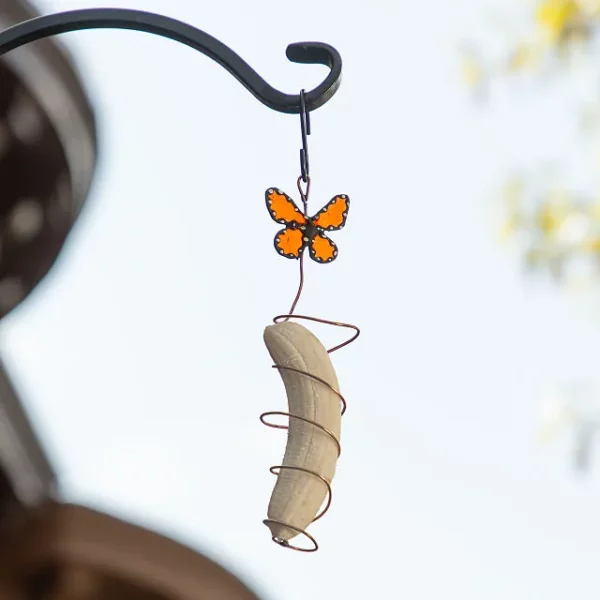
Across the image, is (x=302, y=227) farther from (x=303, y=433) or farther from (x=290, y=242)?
(x=303, y=433)

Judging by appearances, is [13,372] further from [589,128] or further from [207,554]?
[589,128]

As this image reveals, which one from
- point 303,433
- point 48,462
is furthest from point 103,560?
point 303,433

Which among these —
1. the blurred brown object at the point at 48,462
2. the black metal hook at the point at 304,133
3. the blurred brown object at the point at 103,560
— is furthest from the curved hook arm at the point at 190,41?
the blurred brown object at the point at 103,560

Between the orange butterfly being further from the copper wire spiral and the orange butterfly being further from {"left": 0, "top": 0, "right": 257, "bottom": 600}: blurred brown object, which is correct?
{"left": 0, "top": 0, "right": 257, "bottom": 600}: blurred brown object

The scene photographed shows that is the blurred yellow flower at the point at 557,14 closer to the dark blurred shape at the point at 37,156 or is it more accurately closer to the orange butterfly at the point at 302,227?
the dark blurred shape at the point at 37,156

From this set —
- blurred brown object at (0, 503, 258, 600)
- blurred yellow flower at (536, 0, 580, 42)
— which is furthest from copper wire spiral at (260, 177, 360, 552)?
blurred brown object at (0, 503, 258, 600)

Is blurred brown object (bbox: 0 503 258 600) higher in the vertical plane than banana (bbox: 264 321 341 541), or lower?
higher

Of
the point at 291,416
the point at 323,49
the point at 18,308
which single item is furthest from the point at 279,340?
the point at 18,308
